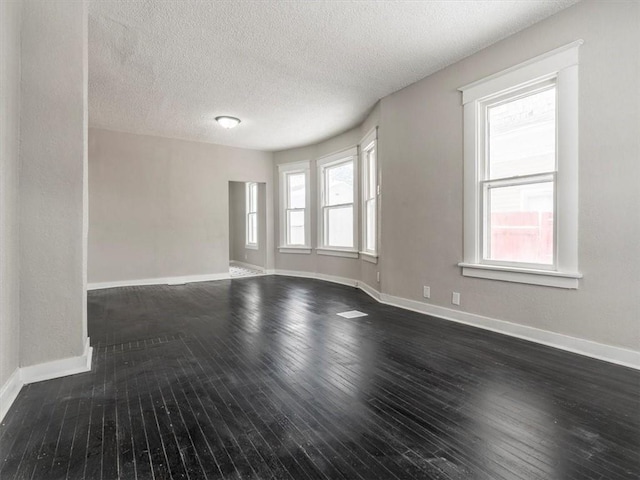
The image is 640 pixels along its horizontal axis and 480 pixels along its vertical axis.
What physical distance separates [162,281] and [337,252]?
3503 mm

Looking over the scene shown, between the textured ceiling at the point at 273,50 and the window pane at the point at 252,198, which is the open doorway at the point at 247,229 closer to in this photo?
the window pane at the point at 252,198

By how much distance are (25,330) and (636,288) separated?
446cm

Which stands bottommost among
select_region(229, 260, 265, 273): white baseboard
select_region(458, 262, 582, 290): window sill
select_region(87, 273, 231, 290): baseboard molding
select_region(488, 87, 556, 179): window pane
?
select_region(87, 273, 231, 290): baseboard molding

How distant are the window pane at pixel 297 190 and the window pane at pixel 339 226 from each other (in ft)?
2.95

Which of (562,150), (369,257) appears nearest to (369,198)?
(369,257)

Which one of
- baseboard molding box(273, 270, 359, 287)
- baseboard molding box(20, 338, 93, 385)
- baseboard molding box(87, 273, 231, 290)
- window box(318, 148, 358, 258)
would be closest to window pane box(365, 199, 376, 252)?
window box(318, 148, 358, 258)

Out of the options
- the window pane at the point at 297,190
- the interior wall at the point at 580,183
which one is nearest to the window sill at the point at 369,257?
the interior wall at the point at 580,183

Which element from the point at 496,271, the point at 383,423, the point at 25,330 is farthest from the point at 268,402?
the point at 496,271

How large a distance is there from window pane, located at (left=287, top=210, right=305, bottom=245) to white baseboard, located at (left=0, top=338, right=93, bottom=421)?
524cm

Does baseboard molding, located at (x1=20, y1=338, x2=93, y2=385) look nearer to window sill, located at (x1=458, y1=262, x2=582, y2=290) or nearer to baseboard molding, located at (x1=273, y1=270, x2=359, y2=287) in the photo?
window sill, located at (x1=458, y1=262, x2=582, y2=290)

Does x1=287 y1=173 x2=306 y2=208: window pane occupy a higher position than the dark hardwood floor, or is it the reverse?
x1=287 y1=173 x2=306 y2=208: window pane

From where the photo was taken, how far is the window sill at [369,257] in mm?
5189

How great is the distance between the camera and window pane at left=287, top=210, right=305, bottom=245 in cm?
758

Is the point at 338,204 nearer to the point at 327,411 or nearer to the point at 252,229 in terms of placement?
the point at 252,229
